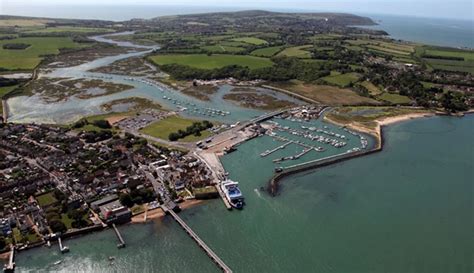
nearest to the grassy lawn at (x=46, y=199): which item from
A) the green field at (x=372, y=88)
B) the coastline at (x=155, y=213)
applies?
the coastline at (x=155, y=213)

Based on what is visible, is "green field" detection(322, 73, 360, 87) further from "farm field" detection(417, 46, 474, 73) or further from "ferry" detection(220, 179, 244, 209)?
"ferry" detection(220, 179, 244, 209)

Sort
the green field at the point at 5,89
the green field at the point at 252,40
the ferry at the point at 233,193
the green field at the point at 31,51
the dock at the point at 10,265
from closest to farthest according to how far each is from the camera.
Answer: the dock at the point at 10,265
the ferry at the point at 233,193
the green field at the point at 5,89
the green field at the point at 31,51
the green field at the point at 252,40

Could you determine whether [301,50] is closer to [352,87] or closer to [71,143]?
[352,87]

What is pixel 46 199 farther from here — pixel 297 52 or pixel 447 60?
pixel 447 60

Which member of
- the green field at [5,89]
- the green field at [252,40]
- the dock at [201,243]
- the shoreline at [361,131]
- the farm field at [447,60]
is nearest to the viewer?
the dock at [201,243]

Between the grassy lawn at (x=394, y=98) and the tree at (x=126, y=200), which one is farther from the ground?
the grassy lawn at (x=394, y=98)

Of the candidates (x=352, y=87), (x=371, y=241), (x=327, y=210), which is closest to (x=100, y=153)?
(x=327, y=210)

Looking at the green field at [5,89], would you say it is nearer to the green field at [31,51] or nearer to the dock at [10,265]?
the green field at [31,51]

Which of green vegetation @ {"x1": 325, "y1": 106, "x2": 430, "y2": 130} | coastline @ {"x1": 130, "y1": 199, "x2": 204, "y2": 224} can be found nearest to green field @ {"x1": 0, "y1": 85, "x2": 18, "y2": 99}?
coastline @ {"x1": 130, "y1": 199, "x2": 204, "y2": 224}
